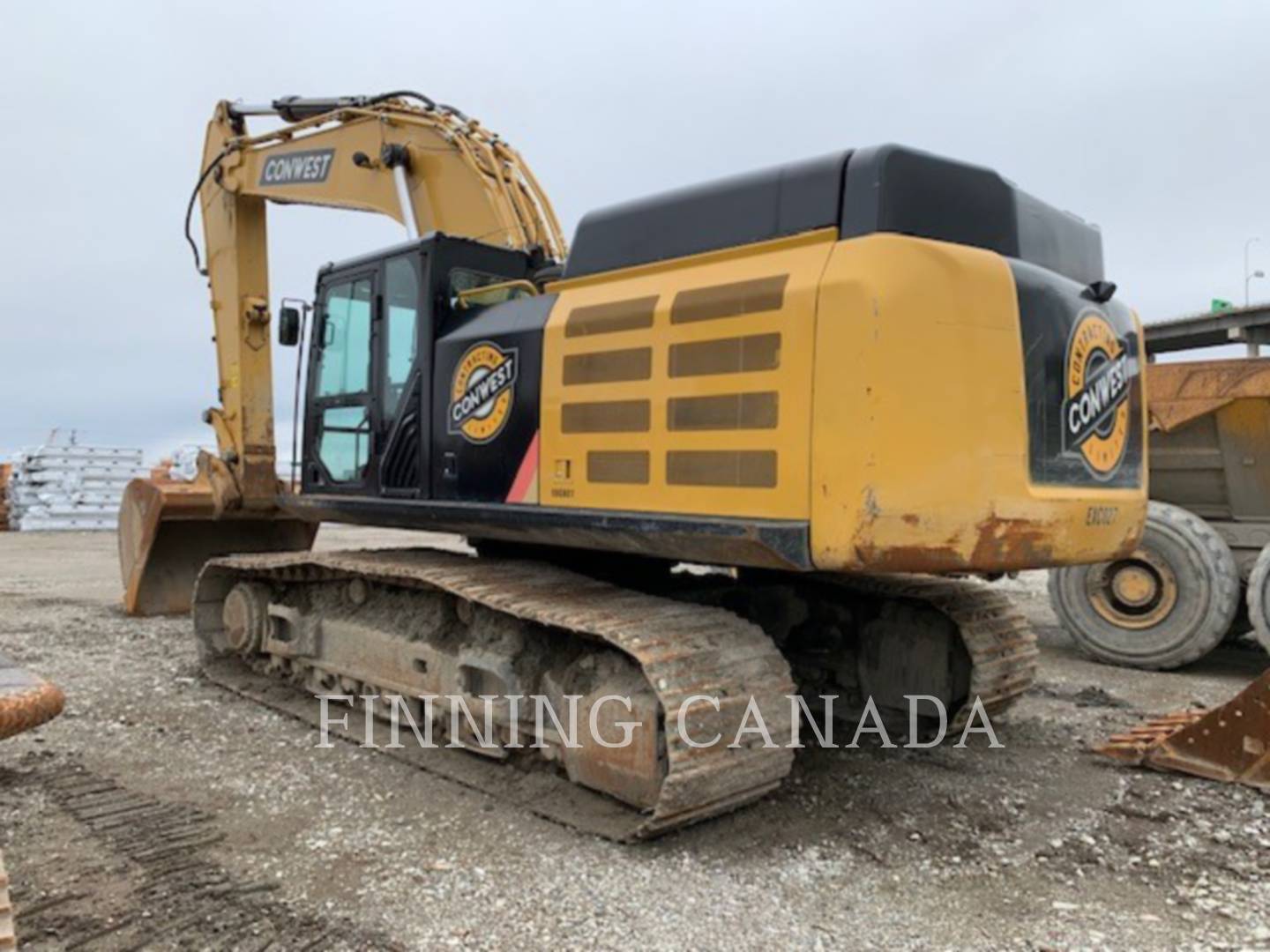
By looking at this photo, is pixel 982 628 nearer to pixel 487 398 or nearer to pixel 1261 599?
pixel 487 398

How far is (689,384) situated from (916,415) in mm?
898

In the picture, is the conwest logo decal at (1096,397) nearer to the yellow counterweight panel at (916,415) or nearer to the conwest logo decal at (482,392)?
the yellow counterweight panel at (916,415)

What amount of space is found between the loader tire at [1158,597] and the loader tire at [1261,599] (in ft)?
0.94

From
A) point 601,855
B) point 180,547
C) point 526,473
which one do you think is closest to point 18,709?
point 601,855

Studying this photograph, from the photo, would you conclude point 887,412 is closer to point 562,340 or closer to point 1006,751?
point 562,340

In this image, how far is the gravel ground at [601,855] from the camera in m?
3.19

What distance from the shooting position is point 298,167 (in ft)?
23.6

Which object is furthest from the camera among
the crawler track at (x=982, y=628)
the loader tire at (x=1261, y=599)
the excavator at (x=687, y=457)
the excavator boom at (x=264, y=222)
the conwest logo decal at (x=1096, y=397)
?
the loader tire at (x=1261, y=599)

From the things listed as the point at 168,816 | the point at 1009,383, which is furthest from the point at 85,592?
the point at 1009,383

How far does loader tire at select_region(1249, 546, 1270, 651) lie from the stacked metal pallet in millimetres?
20185

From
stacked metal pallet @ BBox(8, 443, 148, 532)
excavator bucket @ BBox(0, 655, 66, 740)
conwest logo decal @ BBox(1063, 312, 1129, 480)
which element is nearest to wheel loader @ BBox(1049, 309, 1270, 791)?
conwest logo decal @ BBox(1063, 312, 1129, 480)

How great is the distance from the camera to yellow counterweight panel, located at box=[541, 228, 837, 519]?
361 cm

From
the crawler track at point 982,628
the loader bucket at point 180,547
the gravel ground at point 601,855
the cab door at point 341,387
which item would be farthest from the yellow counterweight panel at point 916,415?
the loader bucket at point 180,547

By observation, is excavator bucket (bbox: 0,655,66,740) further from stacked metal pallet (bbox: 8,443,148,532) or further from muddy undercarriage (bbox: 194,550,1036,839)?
stacked metal pallet (bbox: 8,443,148,532)
